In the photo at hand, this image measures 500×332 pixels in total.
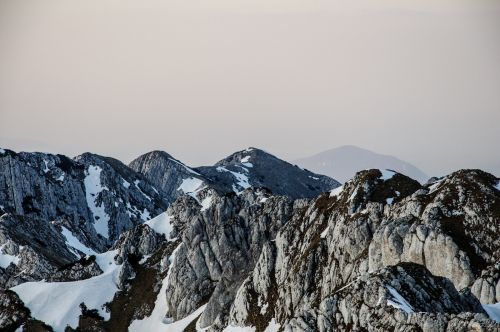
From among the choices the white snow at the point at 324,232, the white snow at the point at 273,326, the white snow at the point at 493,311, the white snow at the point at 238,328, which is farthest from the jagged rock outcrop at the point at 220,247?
the white snow at the point at 493,311

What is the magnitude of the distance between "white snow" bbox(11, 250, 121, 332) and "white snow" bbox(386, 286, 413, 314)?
11131 centimetres

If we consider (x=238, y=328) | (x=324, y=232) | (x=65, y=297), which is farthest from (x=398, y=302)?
(x=65, y=297)

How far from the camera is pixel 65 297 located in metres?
Answer: 181

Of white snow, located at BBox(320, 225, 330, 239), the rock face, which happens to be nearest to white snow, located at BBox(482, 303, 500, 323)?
the rock face

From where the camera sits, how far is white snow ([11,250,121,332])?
173 m

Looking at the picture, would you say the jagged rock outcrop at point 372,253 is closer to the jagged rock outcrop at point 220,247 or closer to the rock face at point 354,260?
the rock face at point 354,260

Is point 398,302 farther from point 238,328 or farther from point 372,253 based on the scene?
point 238,328

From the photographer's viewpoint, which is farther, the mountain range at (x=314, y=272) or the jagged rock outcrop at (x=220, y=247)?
the jagged rock outcrop at (x=220, y=247)

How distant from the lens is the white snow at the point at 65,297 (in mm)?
173250

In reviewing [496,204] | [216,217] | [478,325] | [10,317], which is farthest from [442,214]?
[10,317]

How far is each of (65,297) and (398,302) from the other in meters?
124

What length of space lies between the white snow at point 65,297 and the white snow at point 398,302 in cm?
11131

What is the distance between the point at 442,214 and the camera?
11838 cm

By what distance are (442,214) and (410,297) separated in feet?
135
